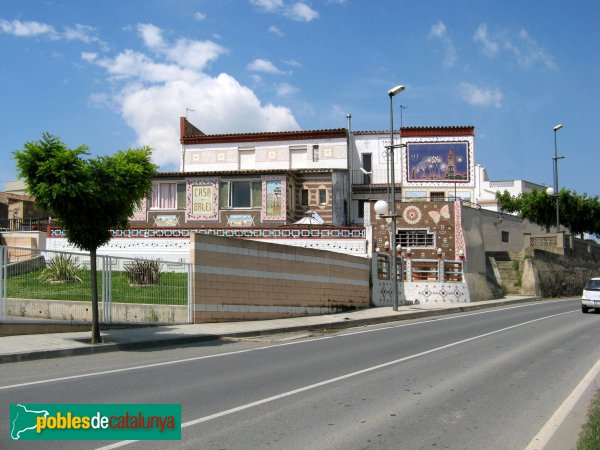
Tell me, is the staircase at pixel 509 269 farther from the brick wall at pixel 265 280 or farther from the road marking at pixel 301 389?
the road marking at pixel 301 389

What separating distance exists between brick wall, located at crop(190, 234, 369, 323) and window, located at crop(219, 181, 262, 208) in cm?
894

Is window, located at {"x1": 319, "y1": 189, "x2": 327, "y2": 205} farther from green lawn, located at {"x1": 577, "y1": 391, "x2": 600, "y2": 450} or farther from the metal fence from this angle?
green lawn, located at {"x1": 577, "y1": 391, "x2": 600, "y2": 450}

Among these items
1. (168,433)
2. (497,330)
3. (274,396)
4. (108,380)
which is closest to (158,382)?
(108,380)

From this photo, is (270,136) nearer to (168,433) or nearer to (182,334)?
(182,334)

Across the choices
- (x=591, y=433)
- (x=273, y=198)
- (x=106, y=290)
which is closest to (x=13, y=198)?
(x=273, y=198)

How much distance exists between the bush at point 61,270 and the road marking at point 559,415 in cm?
1260

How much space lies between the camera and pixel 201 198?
37000 mm

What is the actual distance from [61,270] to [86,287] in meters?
1.07

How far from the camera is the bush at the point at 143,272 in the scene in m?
18.8

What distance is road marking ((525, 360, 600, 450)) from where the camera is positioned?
6813 millimetres

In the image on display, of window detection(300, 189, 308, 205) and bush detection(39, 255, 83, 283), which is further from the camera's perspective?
window detection(300, 189, 308, 205)

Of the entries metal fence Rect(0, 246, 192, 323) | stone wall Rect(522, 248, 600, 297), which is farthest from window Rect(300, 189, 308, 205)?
metal fence Rect(0, 246, 192, 323)

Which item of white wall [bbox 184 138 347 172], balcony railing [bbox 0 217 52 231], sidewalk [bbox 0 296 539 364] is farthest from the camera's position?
white wall [bbox 184 138 347 172]

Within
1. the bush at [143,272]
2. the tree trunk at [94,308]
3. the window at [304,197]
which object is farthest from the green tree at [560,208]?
the tree trunk at [94,308]
